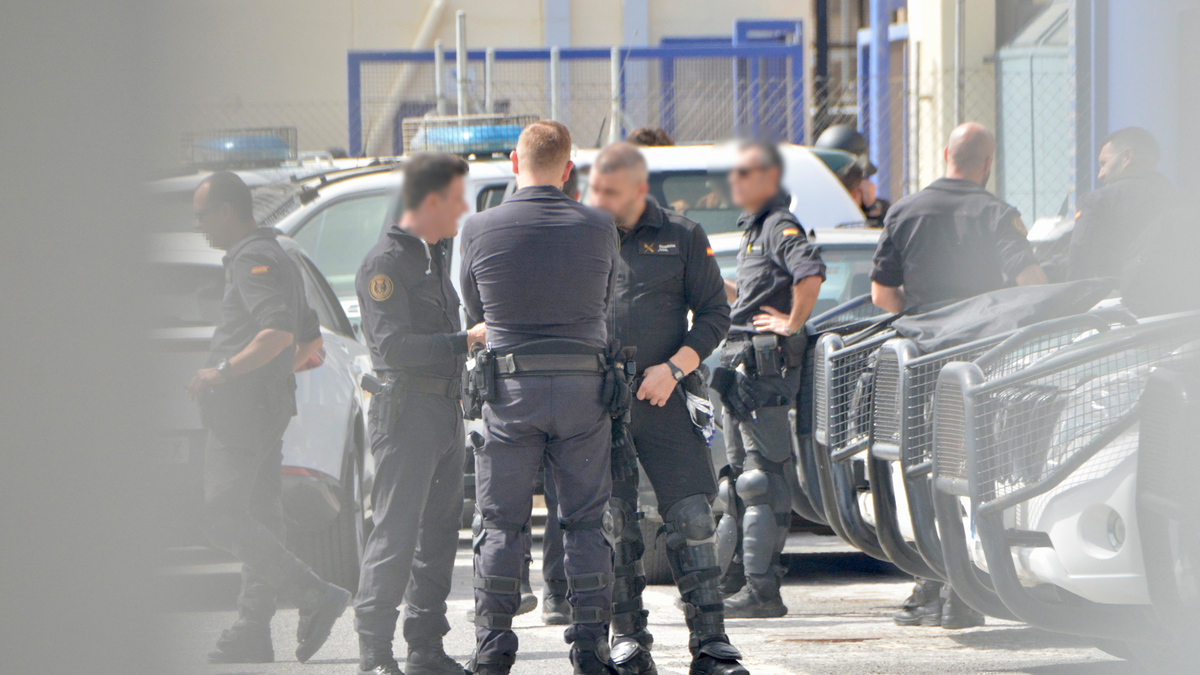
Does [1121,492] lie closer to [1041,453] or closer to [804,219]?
[1041,453]

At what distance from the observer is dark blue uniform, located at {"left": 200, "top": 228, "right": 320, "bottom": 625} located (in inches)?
81.5

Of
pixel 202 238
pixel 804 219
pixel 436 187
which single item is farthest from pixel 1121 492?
pixel 804 219

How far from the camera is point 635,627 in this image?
13.6ft

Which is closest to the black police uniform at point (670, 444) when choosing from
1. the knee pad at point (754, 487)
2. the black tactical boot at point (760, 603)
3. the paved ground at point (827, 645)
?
the paved ground at point (827, 645)

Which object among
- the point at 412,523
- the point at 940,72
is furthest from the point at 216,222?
the point at 940,72

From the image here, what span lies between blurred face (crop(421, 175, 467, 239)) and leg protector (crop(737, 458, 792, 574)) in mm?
2198

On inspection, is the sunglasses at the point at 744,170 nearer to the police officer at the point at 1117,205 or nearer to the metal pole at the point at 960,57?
the police officer at the point at 1117,205

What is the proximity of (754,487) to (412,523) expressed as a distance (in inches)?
62.8

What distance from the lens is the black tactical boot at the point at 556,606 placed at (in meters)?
5.15

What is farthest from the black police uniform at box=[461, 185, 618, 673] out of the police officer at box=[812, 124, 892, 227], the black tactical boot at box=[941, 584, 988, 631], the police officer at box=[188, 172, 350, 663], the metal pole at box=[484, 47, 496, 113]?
the police officer at box=[812, 124, 892, 227]

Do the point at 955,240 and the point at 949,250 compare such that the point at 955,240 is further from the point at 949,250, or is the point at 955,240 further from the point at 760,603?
the point at 760,603

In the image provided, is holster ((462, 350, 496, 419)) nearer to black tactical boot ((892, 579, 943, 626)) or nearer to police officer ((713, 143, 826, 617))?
police officer ((713, 143, 826, 617))

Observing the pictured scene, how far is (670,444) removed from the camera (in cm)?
414

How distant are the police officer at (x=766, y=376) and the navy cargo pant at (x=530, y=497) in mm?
1383
